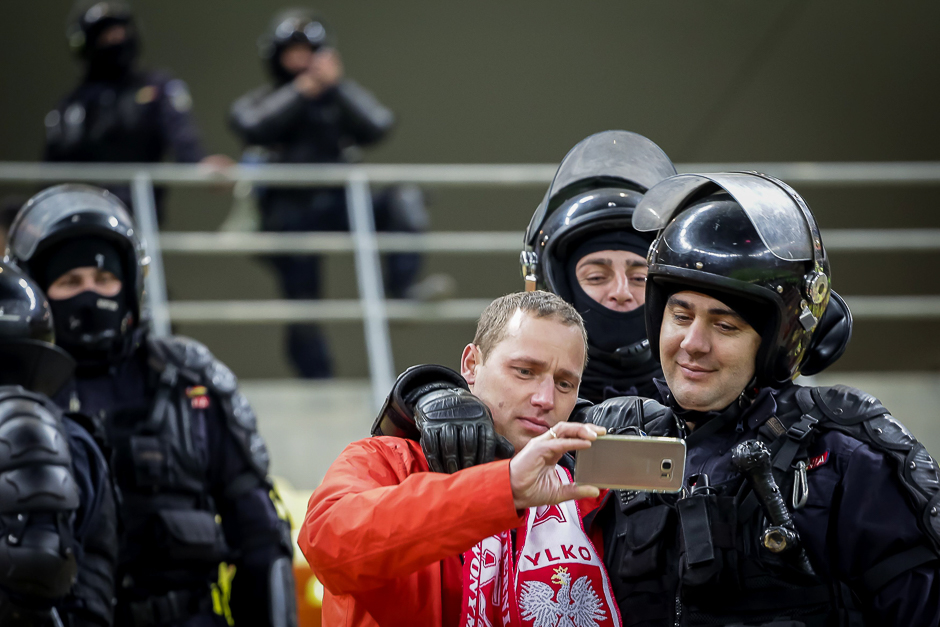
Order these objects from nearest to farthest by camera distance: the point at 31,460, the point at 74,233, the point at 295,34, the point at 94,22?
the point at 31,460, the point at 74,233, the point at 94,22, the point at 295,34

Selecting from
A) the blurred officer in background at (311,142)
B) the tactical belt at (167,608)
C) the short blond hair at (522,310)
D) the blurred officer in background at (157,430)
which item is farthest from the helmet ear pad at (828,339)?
the blurred officer in background at (311,142)

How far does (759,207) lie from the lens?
7.89ft

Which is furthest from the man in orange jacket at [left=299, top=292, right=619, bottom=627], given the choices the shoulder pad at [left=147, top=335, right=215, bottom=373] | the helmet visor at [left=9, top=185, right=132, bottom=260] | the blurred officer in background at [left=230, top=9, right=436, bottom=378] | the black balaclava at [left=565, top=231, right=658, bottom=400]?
the blurred officer in background at [left=230, top=9, right=436, bottom=378]

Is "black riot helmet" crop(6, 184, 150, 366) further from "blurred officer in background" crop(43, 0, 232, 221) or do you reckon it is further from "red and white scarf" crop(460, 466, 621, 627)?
"blurred officer in background" crop(43, 0, 232, 221)

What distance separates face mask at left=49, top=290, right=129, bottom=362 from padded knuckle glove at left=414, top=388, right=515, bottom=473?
5.79 ft

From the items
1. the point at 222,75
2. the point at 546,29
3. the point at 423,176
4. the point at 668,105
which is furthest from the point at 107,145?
the point at 668,105

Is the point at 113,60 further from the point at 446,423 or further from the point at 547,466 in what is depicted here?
the point at 547,466

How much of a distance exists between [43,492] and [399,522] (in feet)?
3.84

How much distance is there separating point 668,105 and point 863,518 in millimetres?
6583

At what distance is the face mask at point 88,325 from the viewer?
369 centimetres

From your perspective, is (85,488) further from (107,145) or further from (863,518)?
(107,145)

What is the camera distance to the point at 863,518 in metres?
2.17

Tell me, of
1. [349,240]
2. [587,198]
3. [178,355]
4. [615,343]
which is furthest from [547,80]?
[615,343]

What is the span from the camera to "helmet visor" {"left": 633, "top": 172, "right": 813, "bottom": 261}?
2381 millimetres
